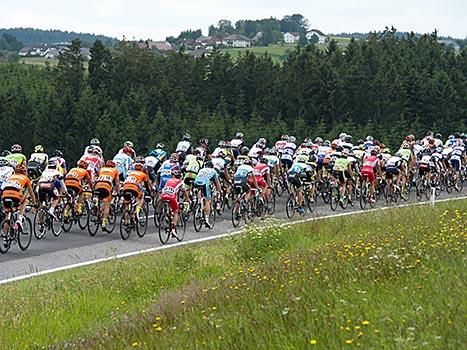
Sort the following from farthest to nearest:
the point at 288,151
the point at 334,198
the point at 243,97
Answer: the point at 243,97 < the point at 288,151 < the point at 334,198

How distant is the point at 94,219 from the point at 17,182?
12.9ft

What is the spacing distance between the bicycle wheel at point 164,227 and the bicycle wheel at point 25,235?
125 inches

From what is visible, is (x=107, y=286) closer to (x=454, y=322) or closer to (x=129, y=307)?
(x=129, y=307)

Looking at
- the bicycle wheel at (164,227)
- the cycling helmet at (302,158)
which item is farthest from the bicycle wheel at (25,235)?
the cycling helmet at (302,158)

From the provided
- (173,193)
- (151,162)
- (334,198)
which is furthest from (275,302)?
(334,198)

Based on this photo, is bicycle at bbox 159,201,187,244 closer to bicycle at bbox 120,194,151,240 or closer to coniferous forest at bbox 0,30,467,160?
bicycle at bbox 120,194,151,240

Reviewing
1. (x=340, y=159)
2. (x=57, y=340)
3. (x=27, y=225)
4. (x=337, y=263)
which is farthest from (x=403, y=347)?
(x=340, y=159)

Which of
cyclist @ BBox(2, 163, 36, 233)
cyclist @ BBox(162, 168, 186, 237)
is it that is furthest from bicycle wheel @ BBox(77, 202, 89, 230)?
cyclist @ BBox(2, 163, 36, 233)

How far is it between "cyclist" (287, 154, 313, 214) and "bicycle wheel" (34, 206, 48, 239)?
7889mm

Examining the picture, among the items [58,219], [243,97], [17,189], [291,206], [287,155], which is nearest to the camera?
[17,189]

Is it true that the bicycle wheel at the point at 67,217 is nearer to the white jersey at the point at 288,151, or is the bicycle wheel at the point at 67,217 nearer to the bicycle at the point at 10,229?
the bicycle at the point at 10,229

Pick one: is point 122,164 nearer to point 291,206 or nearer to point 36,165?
point 36,165

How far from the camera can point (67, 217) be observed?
75.2ft

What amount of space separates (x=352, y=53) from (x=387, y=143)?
28.2 m
